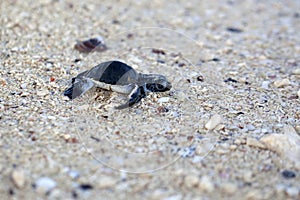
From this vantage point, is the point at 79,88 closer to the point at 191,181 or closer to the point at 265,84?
the point at 191,181

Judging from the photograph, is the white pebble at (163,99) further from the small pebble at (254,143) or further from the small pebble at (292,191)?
the small pebble at (292,191)

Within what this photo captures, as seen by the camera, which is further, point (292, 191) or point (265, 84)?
point (265, 84)

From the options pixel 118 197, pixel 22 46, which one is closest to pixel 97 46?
pixel 22 46

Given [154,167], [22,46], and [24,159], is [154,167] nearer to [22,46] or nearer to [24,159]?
[24,159]

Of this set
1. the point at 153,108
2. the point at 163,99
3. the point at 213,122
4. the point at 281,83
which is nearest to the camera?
the point at 213,122

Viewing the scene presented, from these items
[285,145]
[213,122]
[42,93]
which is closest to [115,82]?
[42,93]

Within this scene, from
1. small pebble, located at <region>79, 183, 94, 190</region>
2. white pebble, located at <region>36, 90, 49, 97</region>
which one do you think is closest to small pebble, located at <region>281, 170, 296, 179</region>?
small pebble, located at <region>79, 183, 94, 190</region>

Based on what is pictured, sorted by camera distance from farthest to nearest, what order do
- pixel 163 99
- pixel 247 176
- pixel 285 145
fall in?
pixel 163 99 < pixel 285 145 < pixel 247 176
